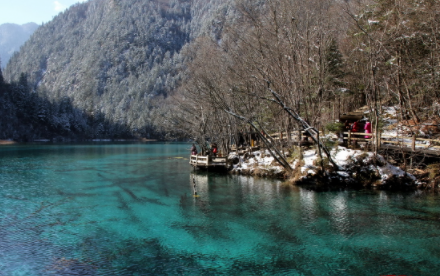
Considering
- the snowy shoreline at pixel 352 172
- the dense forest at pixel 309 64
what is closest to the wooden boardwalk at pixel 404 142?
the snowy shoreline at pixel 352 172

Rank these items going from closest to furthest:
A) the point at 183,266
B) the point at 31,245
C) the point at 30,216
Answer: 1. the point at 183,266
2. the point at 31,245
3. the point at 30,216

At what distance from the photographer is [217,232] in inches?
519

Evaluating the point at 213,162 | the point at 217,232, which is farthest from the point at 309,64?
the point at 217,232

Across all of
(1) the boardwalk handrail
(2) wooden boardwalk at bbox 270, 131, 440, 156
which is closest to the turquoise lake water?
(2) wooden boardwalk at bbox 270, 131, 440, 156

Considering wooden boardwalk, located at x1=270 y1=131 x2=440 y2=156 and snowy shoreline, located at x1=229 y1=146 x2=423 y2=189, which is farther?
snowy shoreline, located at x1=229 y1=146 x2=423 y2=189

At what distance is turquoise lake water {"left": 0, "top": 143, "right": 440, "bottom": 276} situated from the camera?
32.9ft

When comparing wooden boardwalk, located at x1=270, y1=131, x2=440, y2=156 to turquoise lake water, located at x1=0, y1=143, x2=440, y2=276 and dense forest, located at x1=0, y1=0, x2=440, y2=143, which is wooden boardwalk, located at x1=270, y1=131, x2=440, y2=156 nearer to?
dense forest, located at x1=0, y1=0, x2=440, y2=143

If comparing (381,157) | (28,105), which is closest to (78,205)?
(381,157)

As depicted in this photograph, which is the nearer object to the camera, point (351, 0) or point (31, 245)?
point (31, 245)

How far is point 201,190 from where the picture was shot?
891 inches

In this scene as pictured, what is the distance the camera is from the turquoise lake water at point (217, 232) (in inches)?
395

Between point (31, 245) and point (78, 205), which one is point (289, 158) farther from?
point (31, 245)

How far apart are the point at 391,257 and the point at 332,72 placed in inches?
1007

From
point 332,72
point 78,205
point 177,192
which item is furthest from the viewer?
point 332,72
